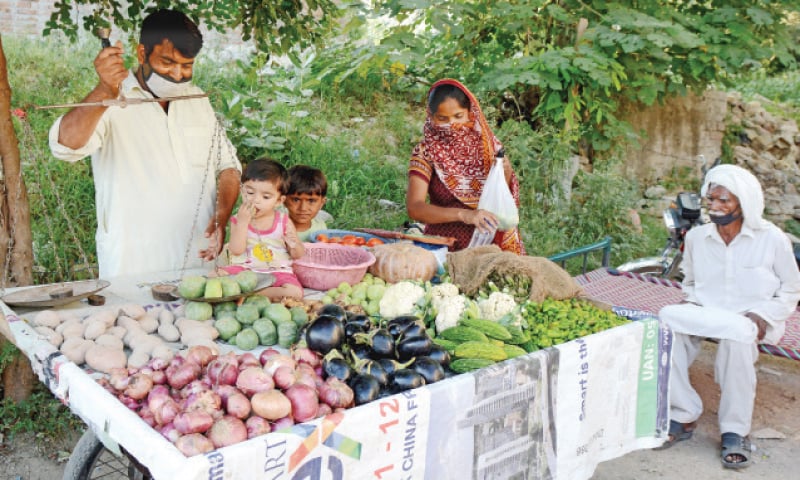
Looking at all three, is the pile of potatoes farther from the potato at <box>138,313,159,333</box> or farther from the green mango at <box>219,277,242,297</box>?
the green mango at <box>219,277,242,297</box>

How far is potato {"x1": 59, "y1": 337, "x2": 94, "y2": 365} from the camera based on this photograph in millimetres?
2066

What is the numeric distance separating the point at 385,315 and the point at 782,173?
855cm

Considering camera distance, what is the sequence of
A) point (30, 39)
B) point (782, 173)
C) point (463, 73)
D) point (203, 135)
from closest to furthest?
point (203, 135) < point (463, 73) < point (30, 39) < point (782, 173)

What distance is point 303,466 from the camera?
5.70 feet

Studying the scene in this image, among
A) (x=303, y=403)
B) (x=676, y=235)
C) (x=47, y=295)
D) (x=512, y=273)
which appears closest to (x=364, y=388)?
(x=303, y=403)

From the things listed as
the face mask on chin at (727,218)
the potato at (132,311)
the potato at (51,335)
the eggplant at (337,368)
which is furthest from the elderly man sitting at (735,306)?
the potato at (51,335)

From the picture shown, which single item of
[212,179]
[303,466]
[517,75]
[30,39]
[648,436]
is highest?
[30,39]

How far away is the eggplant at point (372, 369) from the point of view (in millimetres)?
2045

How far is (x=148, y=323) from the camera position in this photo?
2.37 metres

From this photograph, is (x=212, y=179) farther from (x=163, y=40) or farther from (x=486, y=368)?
(x=486, y=368)

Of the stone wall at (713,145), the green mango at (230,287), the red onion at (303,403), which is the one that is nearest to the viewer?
the red onion at (303,403)

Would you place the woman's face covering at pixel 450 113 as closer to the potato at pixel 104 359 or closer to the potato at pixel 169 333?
the potato at pixel 169 333

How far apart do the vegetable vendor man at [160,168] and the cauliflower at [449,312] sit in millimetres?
1110

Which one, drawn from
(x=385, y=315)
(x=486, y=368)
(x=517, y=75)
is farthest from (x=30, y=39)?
(x=486, y=368)
